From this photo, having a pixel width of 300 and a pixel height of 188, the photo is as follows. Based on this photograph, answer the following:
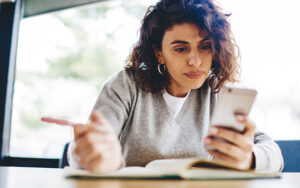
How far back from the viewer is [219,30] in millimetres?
1289

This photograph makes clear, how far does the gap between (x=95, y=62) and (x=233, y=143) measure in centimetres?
291

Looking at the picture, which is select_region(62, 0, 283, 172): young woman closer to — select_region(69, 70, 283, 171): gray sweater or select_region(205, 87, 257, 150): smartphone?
Answer: select_region(69, 70, 283, 171): gray sweater

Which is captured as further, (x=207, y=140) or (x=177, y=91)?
A: (x=177, y=91)

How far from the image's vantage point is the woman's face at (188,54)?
123 centimetres

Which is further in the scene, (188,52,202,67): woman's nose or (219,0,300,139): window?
A: (219,0,300,139): window

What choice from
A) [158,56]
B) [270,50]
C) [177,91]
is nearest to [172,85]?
[177,91]

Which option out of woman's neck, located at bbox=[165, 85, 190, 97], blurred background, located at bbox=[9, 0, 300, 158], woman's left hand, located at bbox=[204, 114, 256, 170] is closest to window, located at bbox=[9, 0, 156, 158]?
blurred background, located at bbox=[9, 0, 300, 158]

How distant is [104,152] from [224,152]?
1.07ft

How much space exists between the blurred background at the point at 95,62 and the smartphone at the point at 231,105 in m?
1.75

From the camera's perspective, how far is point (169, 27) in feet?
4.33

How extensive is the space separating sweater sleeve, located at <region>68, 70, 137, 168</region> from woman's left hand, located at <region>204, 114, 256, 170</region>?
411mm

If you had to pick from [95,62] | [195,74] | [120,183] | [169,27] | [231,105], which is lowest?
[120,183]

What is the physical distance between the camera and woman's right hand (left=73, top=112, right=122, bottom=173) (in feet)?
2.29

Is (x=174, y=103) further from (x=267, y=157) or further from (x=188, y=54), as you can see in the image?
(x=267, y=157)
